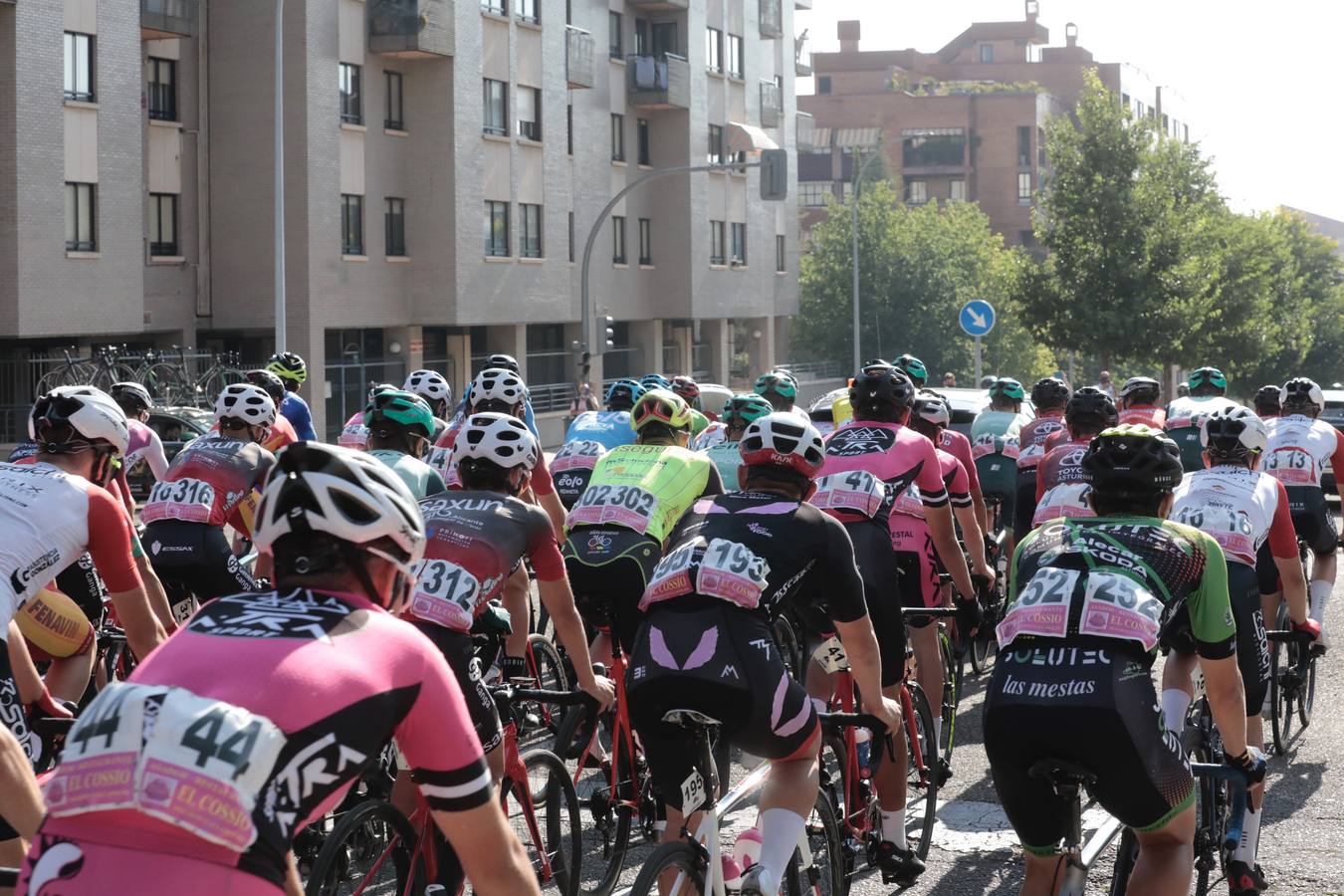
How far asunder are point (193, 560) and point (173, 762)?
624cm

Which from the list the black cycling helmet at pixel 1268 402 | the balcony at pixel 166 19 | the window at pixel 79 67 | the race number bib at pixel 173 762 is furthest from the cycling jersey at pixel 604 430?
the balcony at pixel 166 19

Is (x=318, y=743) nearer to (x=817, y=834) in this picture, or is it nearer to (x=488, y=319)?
(x=817, y=834)

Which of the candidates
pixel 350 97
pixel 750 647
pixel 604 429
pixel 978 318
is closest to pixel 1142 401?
pixel 604 429

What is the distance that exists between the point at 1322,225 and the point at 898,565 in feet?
608

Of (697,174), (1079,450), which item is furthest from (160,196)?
(1079,450)

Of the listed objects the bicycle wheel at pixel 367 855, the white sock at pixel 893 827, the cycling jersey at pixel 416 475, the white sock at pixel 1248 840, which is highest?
the cycling jersey at pixel 416 475

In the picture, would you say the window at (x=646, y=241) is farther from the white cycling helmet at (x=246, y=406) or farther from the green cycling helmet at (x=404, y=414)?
the green cycling helmet at (x=404, y=414)

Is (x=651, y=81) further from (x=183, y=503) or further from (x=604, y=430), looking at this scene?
(x=183, y=503)

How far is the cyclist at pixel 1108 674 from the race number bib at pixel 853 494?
8.79ft

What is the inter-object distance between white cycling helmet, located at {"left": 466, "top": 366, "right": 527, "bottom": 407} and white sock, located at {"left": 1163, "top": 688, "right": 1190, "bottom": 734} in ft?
13.7

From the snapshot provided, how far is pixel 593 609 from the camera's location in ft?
26.1

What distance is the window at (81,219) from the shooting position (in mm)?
32469

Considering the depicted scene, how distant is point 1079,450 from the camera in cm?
1052

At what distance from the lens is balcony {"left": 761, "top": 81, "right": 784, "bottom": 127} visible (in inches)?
2309
